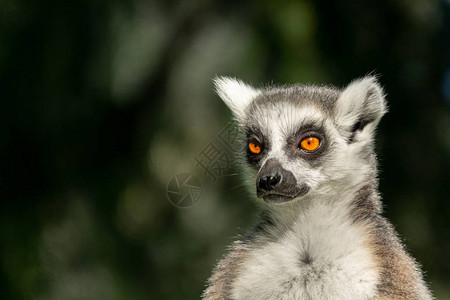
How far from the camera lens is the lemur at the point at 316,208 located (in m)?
3.76

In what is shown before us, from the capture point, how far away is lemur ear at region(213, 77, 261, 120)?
5074 millimetres

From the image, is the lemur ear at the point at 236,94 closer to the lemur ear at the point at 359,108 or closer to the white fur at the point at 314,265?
the lemur ear at the point at 359,108

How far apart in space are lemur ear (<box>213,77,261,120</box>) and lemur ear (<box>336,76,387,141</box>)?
711 mm

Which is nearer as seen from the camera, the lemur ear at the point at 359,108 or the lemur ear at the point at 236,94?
the lemur ear at the point at 359,108

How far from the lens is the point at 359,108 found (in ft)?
15.1

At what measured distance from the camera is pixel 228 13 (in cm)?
814

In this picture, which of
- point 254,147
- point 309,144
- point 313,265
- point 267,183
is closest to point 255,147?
point 254,147

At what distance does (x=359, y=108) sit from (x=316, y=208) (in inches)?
31.8

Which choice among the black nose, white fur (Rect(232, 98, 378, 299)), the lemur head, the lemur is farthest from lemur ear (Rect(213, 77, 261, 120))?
the black nose

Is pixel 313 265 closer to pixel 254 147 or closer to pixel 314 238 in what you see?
pixel 314 238

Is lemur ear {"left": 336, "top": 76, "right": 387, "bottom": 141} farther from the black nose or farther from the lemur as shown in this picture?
the black nose

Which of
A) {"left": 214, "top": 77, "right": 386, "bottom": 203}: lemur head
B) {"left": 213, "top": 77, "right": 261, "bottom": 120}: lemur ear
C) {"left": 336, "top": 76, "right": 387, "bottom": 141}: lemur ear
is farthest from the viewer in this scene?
{"left": 213, "top": 77, "right": 261, "bottom": 120}: lemur ear

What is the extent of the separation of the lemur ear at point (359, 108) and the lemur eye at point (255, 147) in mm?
532

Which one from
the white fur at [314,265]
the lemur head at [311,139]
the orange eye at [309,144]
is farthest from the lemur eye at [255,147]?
the white fur at [314,265]
